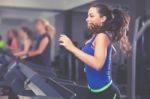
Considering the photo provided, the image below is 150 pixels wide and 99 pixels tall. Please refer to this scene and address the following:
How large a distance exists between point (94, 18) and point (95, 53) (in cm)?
22

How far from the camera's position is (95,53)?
71.7 inches

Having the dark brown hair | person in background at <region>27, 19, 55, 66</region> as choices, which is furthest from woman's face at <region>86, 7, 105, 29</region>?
person in background at <region>27, 19, 55, 66</region>

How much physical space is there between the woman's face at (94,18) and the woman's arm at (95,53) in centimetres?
12

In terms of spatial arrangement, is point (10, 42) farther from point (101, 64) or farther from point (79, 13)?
point (101, 64)

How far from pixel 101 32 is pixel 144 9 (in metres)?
3.59

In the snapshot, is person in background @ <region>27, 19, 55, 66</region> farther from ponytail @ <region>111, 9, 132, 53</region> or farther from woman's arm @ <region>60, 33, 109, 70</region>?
woman's arm @ <region>60, 33, 109, 70</region>

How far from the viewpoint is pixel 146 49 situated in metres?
3.98

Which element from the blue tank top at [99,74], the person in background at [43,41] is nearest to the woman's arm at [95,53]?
the blue tank top at [99,74]

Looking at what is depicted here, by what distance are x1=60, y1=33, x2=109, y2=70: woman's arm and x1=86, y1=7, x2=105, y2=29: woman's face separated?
12 cm

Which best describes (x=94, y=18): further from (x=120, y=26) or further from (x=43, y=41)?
(x=43, y=41)

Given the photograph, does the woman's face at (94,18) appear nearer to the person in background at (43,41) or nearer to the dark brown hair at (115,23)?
the dark brown hair at (115,23)

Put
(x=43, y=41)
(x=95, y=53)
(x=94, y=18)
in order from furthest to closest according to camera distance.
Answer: (x=43, y=41) < (x=94, y=18) < (x=95, y=53)

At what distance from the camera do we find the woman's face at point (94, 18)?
193cm

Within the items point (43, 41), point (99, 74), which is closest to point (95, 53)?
point (99, 74)
